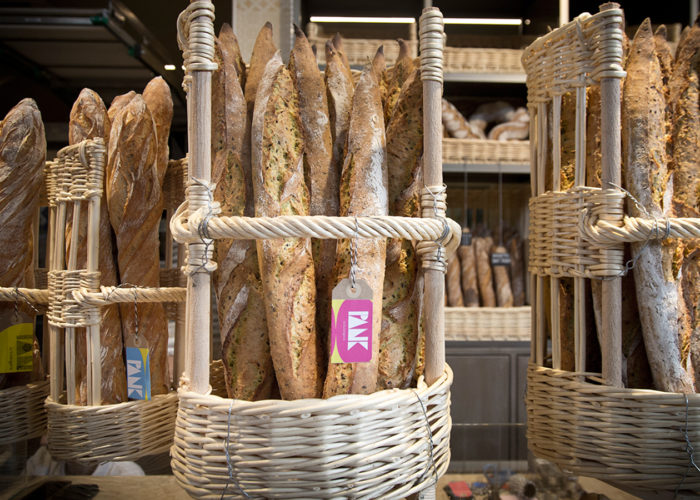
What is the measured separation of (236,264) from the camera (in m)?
0.76

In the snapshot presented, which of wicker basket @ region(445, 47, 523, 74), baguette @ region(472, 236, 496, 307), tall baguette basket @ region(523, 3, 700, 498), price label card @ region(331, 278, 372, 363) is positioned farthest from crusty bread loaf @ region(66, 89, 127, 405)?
wicker basket @ region(445, 47, 523, 74)

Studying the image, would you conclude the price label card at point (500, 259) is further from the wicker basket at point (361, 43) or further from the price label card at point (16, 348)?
the price label card at point (16, 348)

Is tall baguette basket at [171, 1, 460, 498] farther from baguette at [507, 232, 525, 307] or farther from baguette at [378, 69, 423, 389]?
baguette at [507, 232, 525, 307]

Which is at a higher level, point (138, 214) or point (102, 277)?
point (138, 214)

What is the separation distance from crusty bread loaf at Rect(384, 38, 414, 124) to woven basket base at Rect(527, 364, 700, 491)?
0.56 m

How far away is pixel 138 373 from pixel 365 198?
1.87 feet

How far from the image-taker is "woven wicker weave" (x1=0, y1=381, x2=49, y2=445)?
97 cm

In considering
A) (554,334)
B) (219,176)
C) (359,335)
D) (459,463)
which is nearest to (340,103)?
(219,176)

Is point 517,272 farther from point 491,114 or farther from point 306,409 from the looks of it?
point 306,409

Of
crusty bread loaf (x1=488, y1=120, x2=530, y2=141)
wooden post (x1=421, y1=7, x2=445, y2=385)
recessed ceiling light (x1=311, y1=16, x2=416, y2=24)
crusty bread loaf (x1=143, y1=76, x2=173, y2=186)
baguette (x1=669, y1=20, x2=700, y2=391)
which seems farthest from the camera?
recessed ceiling light (x1=311, y1=16, x2=416, y2=24)

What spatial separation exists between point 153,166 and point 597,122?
33.1 inches

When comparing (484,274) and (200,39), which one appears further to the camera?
(484,274)

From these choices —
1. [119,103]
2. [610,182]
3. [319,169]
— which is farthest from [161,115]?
[610,182]

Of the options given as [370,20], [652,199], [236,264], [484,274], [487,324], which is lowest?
[487,324]
